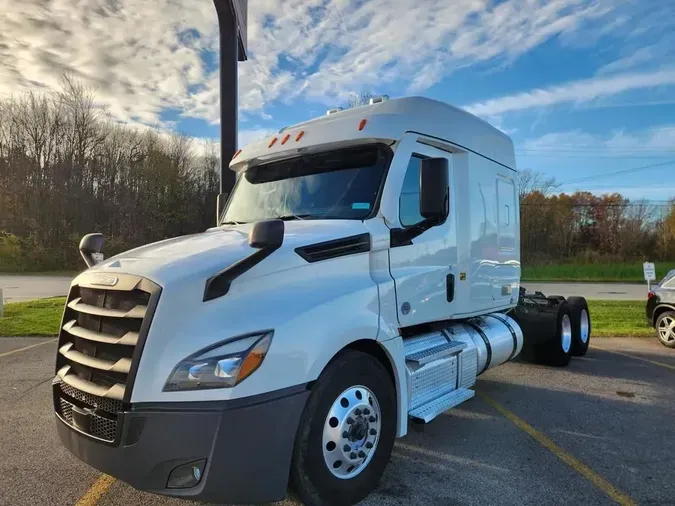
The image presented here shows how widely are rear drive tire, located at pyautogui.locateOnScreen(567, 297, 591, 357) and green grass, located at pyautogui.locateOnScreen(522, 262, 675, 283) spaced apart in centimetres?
2801

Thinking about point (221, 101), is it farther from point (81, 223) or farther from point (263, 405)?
point (81, 223)

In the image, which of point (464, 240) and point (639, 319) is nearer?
point (464, 240)

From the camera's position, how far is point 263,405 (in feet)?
8.87

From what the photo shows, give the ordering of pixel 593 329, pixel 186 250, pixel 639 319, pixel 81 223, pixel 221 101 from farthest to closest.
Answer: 1. pixel 81 223
2. pixel 639 319
3. pixel 593 329
4. pixel 221 101
5. pixel 186 250

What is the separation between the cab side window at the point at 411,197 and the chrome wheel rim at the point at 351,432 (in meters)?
1.50

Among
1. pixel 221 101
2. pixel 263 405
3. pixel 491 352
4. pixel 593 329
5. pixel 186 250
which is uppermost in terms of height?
pixel 221 101

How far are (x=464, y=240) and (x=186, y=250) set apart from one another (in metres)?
2.89

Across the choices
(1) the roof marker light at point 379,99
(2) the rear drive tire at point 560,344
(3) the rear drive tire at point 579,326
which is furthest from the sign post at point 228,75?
(3) the rear drive tire at point 579,326

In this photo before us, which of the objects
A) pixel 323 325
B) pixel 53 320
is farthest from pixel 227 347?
pixel 53 320

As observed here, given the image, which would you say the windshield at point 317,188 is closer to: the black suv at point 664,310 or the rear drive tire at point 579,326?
the rear drive tire at point 579,326

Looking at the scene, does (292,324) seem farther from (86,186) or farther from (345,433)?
(86,186)

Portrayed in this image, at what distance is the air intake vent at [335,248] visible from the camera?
3.29 meters

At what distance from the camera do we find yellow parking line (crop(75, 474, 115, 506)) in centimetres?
340

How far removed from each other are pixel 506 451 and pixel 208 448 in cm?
296
